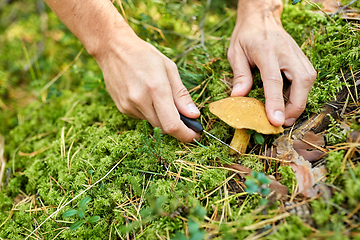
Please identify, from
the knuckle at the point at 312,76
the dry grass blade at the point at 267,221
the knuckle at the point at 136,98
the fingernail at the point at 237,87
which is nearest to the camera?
the dry grass blade at the point at 267,221

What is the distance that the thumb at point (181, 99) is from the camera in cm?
172

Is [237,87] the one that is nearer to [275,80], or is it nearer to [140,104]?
[275,80]

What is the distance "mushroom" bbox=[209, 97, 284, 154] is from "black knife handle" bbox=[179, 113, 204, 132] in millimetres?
221

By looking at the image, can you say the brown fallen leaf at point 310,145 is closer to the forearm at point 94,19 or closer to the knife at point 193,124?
the knife at point 193,124

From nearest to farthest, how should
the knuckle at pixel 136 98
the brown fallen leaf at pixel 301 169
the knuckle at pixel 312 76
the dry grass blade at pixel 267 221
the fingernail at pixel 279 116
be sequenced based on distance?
1. the dry grass blade at pixel 267 221
2. the brown fallen leaf at pixel 301 169
3. the fingernail at pixel 279 116
4. the knuckle at pixel 312 76
5. the knuckle at pixel 136 98

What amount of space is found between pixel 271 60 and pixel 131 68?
1175mm

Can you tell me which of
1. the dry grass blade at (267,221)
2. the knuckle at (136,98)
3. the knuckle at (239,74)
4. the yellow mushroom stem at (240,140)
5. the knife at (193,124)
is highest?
the knuckle at (136,98)

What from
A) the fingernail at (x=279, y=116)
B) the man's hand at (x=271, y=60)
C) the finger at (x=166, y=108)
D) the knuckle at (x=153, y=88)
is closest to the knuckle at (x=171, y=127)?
the finger at (x=166, y=108)

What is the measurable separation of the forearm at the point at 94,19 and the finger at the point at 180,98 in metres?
0.56

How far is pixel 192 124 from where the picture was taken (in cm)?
171

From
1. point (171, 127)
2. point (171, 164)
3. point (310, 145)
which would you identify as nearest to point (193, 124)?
point (171, 127)

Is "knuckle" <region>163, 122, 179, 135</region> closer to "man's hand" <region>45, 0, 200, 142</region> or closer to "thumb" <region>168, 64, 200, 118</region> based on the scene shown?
"man's hand" <region>45, 0, 200, 142</region>

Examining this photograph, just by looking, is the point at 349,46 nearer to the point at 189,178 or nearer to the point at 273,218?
the point at 273,218

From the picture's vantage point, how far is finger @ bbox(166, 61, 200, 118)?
172 cm
